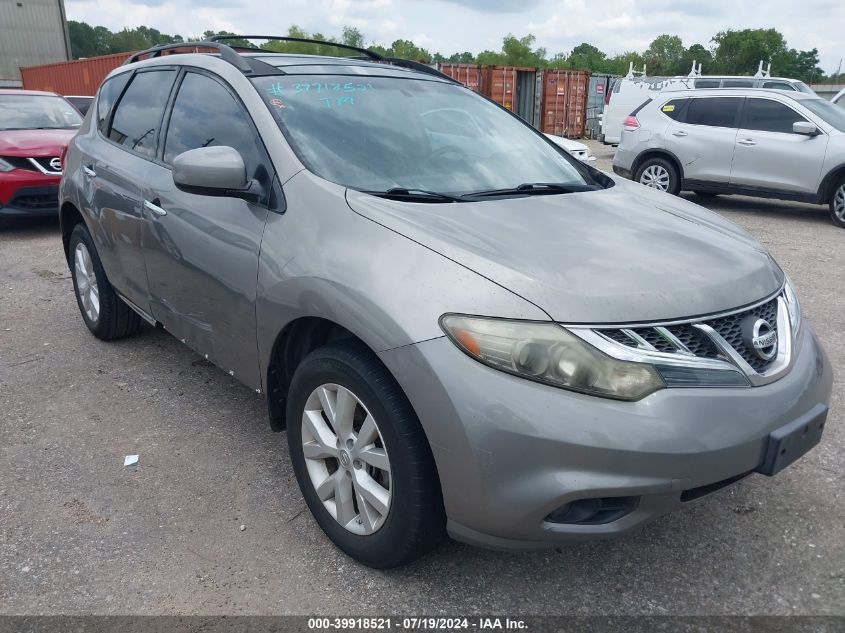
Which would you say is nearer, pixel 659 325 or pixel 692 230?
pixel 659 325

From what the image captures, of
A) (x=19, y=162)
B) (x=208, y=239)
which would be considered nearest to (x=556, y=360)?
(x=208, y=239)

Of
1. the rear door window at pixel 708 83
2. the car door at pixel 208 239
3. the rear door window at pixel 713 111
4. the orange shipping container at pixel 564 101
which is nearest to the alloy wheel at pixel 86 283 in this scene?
the car door at pixel 208 239

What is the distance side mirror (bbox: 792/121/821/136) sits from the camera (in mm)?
8695

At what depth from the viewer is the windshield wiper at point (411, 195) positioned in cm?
245

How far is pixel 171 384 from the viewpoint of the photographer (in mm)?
3895

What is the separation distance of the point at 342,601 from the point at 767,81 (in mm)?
14954

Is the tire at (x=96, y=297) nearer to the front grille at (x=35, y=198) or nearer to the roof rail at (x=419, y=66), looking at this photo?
the roof rail at (x=419, y=66)

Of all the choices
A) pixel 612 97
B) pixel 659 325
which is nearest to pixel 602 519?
pixel 659 325

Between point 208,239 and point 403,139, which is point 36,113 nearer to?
point 208,239

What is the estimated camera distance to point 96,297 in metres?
4.36

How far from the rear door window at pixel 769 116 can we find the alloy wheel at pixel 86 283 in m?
8.37

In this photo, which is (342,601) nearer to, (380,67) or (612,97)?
(380,67)

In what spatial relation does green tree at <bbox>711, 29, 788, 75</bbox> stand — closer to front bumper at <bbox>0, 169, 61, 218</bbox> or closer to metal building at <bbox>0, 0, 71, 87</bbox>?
metal building at <bbox>0, 0, 71, 87</bbox>

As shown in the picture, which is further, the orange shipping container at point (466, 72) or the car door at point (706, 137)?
the orange shipping container at point (466, 72)
